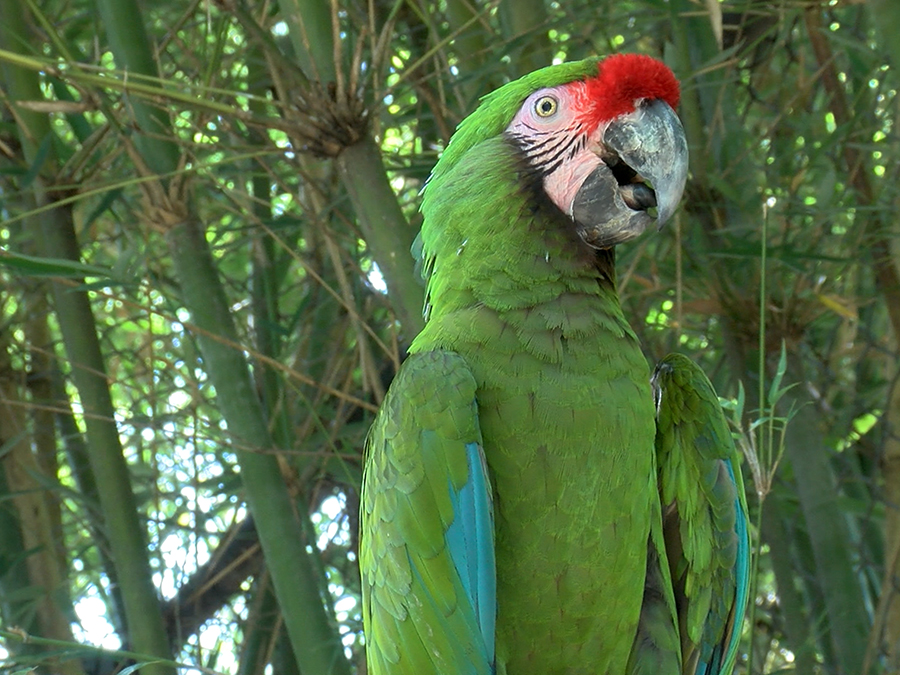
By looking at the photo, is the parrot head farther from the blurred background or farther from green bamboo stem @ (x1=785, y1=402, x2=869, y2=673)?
green bamboo stem @ (x1=785, y1=402, x2=869, y2=673)

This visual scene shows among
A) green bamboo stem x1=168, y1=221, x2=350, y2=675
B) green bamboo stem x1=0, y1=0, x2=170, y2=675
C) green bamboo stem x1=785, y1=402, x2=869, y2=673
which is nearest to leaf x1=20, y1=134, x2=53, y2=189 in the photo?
green bamboo stem x1=0, y1=0, x2=170, y2=675

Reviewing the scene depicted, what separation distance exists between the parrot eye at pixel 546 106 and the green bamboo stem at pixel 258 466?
0.63 m

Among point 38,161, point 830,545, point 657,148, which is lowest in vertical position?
point 830,545

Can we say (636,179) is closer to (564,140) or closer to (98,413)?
(564,140)

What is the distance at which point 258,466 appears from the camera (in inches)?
67.2

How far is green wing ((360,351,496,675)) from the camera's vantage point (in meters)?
1.35

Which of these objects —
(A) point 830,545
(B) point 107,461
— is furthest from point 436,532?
(A) point 830,545

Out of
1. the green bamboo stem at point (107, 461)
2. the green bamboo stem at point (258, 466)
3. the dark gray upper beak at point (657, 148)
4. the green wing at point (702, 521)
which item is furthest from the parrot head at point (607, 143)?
the green bamboo stem at point (107, 461)

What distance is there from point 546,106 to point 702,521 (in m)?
0.67

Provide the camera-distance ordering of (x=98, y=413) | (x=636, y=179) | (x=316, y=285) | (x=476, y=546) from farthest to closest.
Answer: (x=316, y=285) → (x=98, y=413) → (x=636, y=179) → (x=476, y=546)

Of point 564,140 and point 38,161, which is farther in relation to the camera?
point 38,161

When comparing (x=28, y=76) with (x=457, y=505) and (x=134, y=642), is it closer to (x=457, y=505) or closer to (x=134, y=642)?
(x=134, y=642)

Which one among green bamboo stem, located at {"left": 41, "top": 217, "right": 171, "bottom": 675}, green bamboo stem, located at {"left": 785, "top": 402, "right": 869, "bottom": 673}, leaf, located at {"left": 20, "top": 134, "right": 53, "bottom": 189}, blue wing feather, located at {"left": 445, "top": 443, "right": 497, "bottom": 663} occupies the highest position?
leaf, located at {"left": 20, "top": 134, "right": 53, "bottom": 189}

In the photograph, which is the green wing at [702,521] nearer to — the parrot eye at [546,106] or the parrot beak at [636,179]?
the parrot beak at [636,179]
